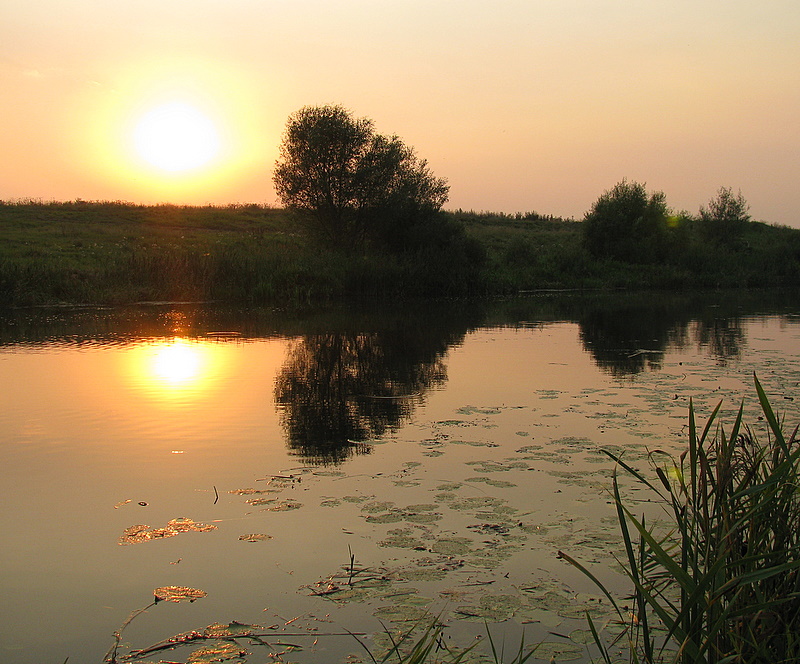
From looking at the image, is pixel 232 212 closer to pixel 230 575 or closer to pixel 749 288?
pixel 749 288

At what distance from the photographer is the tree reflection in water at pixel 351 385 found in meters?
8.43

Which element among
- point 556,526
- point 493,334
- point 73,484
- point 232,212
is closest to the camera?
point 556,526

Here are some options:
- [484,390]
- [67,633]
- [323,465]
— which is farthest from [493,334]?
[67,633]

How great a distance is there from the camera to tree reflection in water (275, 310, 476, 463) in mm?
8430

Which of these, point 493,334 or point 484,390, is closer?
point 484,390

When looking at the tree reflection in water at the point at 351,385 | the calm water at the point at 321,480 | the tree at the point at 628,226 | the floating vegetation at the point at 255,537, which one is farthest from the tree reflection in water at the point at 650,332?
the tree at the point at 628,226

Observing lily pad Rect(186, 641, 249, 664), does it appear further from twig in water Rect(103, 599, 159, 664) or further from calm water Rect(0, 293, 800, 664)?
twig in water Rect(103, 599, 159, 664)

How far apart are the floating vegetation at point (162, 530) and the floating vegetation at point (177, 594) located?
2.80ft

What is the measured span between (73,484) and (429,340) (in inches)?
461

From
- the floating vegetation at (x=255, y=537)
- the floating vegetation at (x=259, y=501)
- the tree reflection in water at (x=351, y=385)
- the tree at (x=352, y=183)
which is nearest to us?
the floating vegetation at (x=255, y=537)

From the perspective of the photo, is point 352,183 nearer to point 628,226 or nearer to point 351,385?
point 628,226

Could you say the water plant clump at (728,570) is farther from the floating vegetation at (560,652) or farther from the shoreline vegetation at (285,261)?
the shoreline vegetation at (285,261)

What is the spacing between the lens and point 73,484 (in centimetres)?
675

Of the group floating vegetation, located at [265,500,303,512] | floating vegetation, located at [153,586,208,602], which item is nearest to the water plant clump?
floating vegetation, located at [153,586,208,602]
